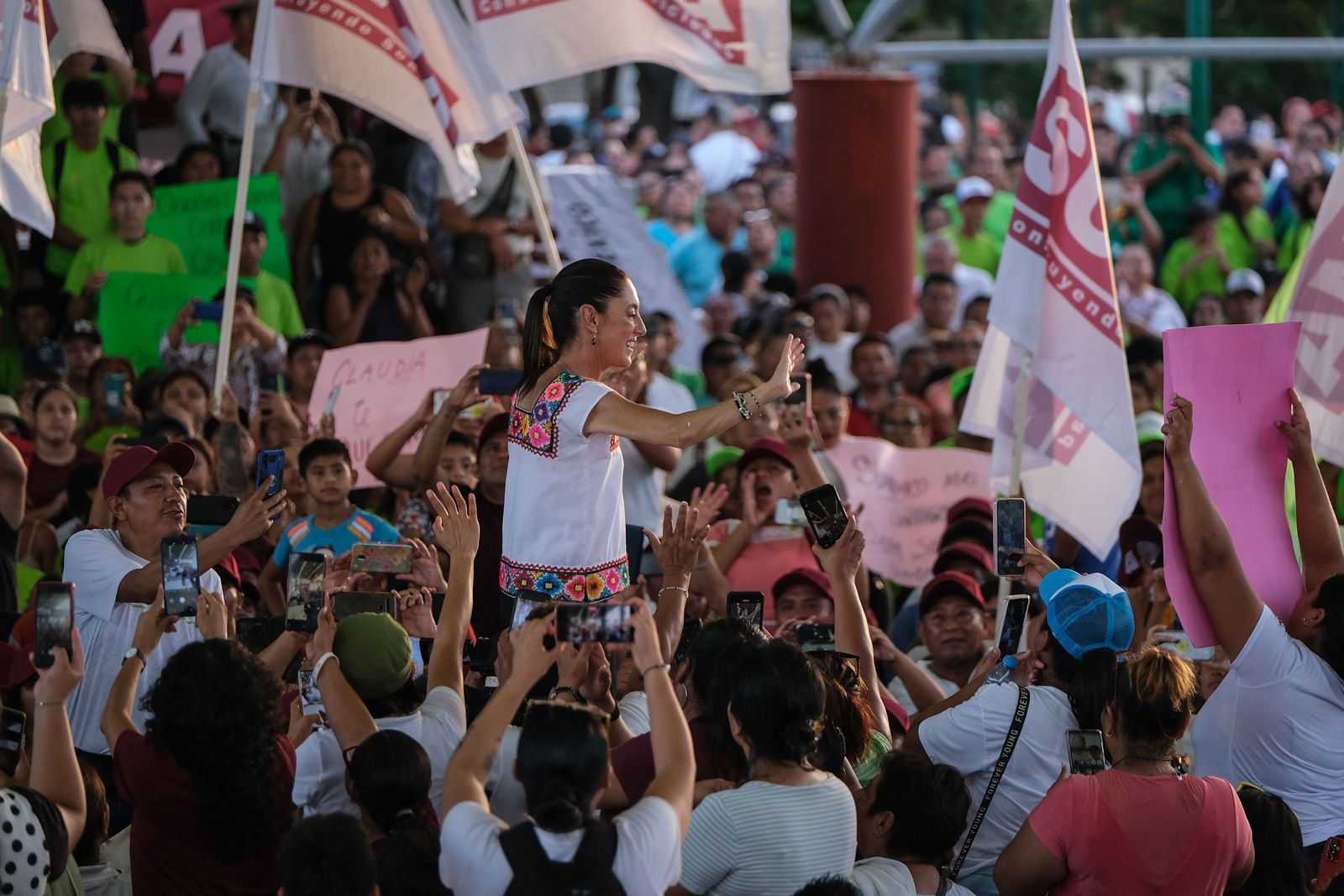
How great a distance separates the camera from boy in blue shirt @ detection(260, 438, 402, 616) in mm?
6977

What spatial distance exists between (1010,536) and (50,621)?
8.67 ft

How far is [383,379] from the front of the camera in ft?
27.1

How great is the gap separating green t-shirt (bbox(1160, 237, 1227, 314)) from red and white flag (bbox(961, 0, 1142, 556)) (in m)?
7.82

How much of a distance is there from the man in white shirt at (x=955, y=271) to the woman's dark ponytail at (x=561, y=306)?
7972 millimetres

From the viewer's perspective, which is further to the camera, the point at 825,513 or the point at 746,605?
the point at 825,513

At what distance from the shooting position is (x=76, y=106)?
34.2 ft

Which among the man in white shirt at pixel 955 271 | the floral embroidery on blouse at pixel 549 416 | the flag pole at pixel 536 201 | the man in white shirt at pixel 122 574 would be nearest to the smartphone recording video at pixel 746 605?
the floral embroidery on blouse at pixel 549 416

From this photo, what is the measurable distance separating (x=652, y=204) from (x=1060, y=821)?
1297cm

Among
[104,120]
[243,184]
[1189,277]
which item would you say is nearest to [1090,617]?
[243,184]

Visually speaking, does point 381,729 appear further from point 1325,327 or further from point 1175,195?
point 1175,195

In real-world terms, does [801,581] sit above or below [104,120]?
below

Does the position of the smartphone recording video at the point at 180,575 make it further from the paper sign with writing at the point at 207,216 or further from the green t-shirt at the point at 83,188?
the green t-shirt at the point at 83,188

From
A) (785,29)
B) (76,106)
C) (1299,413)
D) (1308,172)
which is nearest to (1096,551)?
(1299,413)

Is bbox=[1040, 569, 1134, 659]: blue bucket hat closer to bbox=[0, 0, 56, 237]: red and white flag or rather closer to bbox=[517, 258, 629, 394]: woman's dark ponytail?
bbox=[517, 258, 629, 394]: woman's dark ponytail
